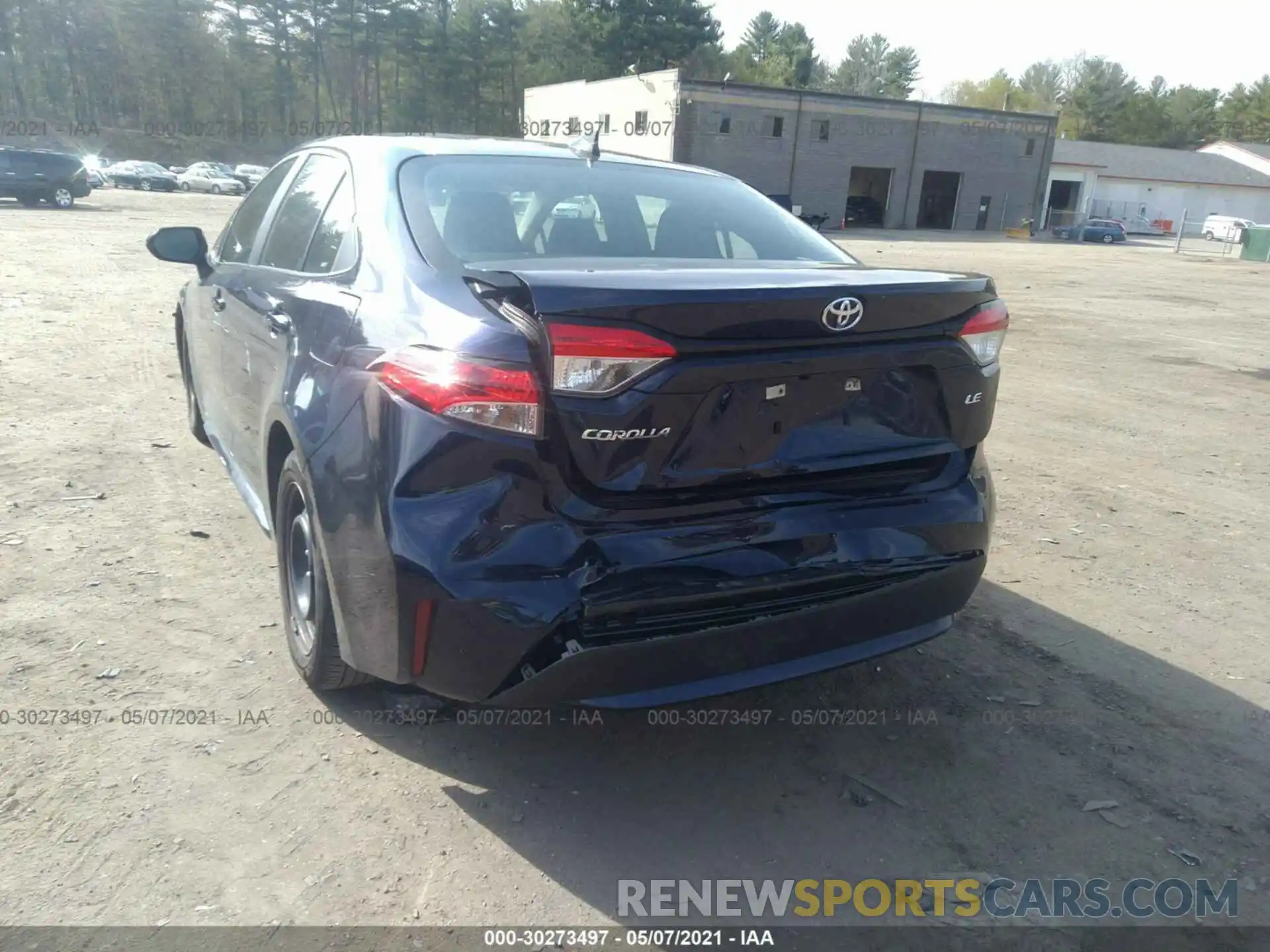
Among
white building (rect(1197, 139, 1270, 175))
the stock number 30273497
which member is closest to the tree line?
the stock number 30273497

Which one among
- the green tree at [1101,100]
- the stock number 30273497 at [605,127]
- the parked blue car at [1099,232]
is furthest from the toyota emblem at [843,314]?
the green tree at [1101,100]

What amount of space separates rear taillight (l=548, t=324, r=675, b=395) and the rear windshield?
569 millimetres

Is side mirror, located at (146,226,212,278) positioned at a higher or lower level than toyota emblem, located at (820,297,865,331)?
lower

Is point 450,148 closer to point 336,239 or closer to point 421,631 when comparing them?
point 336,239

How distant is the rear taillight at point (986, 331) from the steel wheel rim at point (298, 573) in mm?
2089

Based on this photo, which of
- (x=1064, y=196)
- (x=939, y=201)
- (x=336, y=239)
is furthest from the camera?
(x=1064, y=196)

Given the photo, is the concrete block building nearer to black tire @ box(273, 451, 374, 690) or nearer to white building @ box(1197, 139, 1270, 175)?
white building @ box(1197, 139, 1270, 175)

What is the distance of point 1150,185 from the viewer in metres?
69.9

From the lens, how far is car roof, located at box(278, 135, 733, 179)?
3.32 m

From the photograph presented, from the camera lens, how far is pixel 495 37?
72.0 m

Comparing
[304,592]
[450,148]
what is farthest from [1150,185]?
[304,592]

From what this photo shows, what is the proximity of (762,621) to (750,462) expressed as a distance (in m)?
0.41

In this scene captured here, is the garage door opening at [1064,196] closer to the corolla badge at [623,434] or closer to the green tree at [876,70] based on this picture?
the green tree at [876,70]

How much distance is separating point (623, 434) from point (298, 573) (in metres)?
1.54
